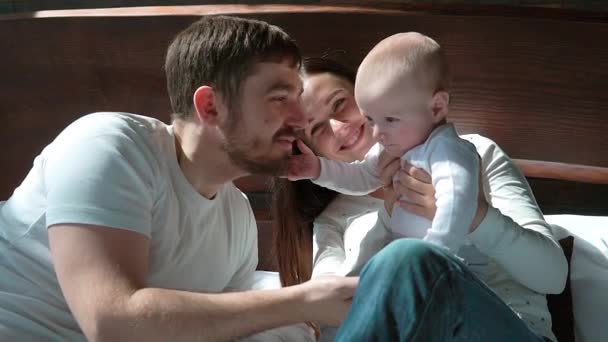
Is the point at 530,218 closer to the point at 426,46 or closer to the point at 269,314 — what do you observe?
the point at 426,46

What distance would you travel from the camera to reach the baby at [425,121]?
46.9 inches

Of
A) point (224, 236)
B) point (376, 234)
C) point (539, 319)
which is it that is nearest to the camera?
point (539, 319)

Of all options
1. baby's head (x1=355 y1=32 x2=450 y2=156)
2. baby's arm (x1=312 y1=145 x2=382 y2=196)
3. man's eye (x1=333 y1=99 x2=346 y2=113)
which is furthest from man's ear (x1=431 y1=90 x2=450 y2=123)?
man's eye (x1=333 y1=99 x2=346 y2=113)

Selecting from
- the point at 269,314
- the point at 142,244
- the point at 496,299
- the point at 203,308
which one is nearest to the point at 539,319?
the point at 496,299

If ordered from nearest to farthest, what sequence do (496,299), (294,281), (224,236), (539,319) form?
(496,299) → (539,319) → (224,236) → (294,281)

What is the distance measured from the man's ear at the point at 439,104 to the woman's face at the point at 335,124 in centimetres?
42

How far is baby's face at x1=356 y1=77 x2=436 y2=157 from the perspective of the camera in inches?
49.5

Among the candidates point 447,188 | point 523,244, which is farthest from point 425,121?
point 523,244

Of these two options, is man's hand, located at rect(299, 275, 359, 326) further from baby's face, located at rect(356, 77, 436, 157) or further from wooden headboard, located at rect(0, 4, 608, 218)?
wooden headboard, located at rect(0, 4, 608, 218)

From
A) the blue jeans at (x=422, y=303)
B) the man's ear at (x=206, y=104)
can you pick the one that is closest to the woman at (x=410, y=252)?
the blue jeans at (x=422, y=303)

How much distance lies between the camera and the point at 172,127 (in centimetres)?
154

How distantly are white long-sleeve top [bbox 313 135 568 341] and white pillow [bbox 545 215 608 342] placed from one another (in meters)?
0.21

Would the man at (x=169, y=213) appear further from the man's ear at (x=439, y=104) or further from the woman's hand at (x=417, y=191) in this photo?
the man's ear at (x=439, y=104)

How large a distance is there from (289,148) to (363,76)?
290 millimetres
